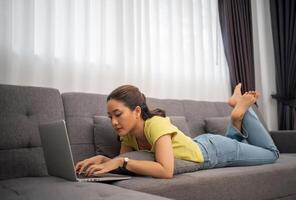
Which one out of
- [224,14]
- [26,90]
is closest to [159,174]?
[26,90]

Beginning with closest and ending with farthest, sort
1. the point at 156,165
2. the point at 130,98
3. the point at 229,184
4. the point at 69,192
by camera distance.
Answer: the point at 69,192 < the point at 156,165 < the point at 229,184 < the point at 130,98

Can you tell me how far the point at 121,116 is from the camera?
5.11ft

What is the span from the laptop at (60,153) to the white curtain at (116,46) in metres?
0.86

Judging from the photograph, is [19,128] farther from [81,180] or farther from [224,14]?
[224,14]

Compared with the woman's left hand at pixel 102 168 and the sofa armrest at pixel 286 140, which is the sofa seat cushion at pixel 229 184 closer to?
the woman's left hand at pixel 102 168

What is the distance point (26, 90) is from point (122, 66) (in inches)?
38.6

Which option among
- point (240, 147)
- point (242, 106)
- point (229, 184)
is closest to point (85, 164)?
point (229, 184)

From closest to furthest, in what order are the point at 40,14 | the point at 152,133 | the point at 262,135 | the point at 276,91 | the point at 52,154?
the point at 52,154 → the point at 152,133 → the point at 262,135 → the point at 40,14 → the point at 276,91

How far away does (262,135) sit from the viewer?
2043mm

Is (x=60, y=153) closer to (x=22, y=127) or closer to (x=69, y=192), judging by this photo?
(x=69, y=192)

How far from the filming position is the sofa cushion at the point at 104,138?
1828 millimetres

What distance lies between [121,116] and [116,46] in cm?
112

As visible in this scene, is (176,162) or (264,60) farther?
(264,60)

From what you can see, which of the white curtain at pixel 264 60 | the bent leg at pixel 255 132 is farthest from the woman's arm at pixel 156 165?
the white curtain at pixel 264 60
